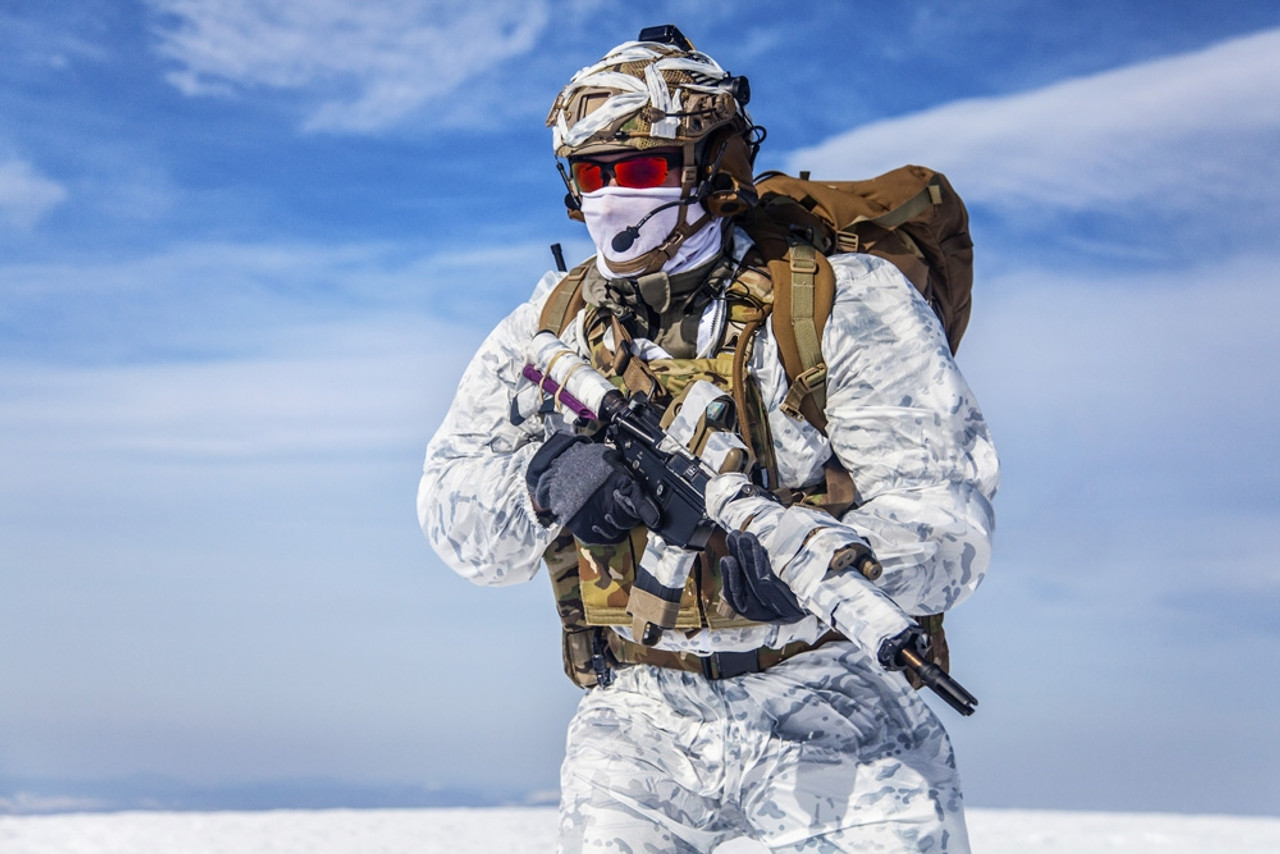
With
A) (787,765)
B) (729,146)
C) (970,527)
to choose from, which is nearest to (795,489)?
(970,527)

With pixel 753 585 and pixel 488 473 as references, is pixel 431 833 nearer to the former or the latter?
pixel 488 473

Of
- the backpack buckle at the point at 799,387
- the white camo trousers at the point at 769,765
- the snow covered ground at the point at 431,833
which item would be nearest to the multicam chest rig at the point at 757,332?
the backpack buckle at the point at 799,387

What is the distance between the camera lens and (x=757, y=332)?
441 centimetres

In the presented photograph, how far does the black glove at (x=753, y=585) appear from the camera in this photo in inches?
149

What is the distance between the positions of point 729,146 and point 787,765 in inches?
80.4

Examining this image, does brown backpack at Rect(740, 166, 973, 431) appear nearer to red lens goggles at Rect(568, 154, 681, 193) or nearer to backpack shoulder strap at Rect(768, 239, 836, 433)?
backpack shoulder strap at Rect(768, 239, 836, 433)

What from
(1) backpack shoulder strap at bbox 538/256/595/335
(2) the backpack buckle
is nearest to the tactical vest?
(1) backpack shoulder strap at bbox 538/256/595/335

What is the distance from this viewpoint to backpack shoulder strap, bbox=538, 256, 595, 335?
4.75 m

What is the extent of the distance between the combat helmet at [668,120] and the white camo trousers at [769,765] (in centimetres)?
145

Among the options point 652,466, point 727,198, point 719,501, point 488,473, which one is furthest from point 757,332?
point 488,473

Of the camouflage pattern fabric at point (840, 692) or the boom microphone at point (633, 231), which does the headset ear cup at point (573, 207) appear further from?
the camouflage pattern fabric at point (840, 692)

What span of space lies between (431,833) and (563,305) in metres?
5.10

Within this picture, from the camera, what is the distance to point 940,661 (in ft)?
15.1

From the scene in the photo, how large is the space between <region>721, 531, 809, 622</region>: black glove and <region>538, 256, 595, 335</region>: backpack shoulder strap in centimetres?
122
